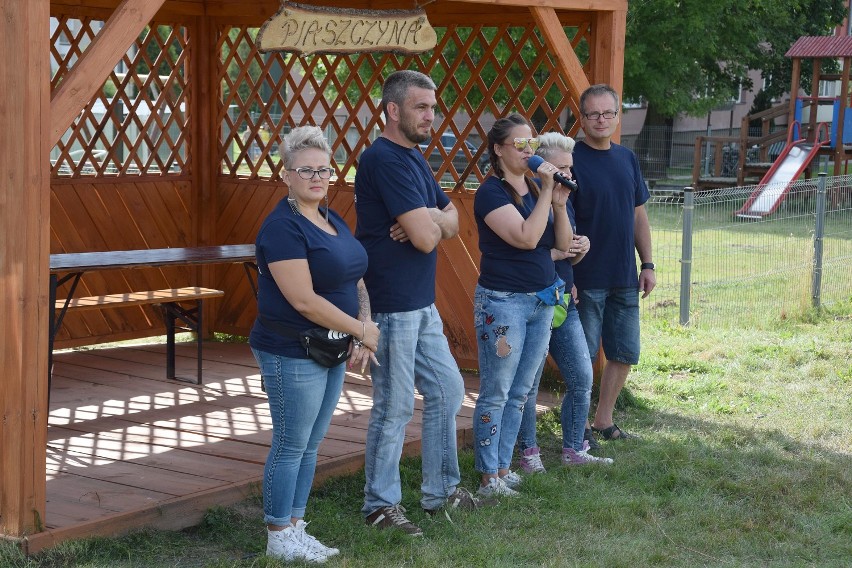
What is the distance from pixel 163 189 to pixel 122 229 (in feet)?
1.26


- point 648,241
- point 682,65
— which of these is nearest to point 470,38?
point 648,241

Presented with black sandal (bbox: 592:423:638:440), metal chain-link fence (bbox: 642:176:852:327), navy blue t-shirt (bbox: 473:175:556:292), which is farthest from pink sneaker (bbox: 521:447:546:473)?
metal chain-link fence (bbox: 642:176:852:327)

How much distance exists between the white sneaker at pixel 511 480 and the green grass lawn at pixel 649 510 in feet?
0.17

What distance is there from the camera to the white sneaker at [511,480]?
4.56 m

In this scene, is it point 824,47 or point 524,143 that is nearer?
point 524,143

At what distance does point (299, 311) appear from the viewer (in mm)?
3418

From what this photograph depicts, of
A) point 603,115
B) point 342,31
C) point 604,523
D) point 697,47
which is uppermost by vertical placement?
point 697,47

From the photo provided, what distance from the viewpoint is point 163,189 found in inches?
287

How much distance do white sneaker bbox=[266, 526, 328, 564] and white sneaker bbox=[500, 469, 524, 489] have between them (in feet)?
3.61

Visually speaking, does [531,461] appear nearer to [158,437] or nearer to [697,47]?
[158,437]

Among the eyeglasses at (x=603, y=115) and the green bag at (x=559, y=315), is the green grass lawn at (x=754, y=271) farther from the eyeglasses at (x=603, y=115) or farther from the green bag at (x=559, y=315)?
the green bag at (x=559, y=315)

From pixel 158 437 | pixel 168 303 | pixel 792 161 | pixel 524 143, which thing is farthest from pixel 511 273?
pixel 792 161

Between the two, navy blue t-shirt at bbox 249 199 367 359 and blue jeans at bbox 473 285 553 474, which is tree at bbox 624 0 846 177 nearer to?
blue jeans at bbox 473 285 553 474

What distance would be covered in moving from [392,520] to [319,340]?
2.90ft
